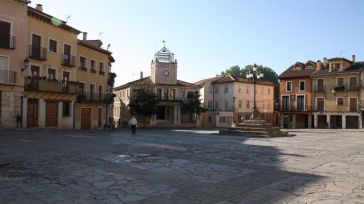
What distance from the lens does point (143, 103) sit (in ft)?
154

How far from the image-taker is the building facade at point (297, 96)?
5503cm

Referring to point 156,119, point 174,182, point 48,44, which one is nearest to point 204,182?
point 174,182

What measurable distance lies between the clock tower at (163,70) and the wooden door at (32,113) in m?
25.7

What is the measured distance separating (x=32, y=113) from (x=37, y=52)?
17.0 feet

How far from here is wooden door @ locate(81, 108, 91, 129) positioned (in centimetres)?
3653

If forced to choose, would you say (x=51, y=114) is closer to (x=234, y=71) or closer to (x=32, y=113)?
(x=32, y=113)

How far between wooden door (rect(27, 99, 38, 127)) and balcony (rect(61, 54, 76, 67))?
539 centimetres

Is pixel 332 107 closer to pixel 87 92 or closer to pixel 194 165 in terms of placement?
pixel 87 92

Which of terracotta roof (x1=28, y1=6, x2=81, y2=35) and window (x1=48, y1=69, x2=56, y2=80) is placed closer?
terracotta roof (x1=28, y1=6, x2=81, y2=35)

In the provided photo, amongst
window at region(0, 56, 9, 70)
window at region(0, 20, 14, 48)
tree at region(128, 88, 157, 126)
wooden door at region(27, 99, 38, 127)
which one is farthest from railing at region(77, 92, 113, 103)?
window at region(0, 20, 14, 48)

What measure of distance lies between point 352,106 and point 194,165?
149 ft

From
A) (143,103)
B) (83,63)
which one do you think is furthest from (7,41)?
(143,103)

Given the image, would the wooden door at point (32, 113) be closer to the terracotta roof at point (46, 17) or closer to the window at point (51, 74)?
the window at point (51, 74)

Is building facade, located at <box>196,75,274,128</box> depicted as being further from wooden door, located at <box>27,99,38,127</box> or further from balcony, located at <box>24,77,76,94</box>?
wooden door, located at <box>27,99,38,127</box>
